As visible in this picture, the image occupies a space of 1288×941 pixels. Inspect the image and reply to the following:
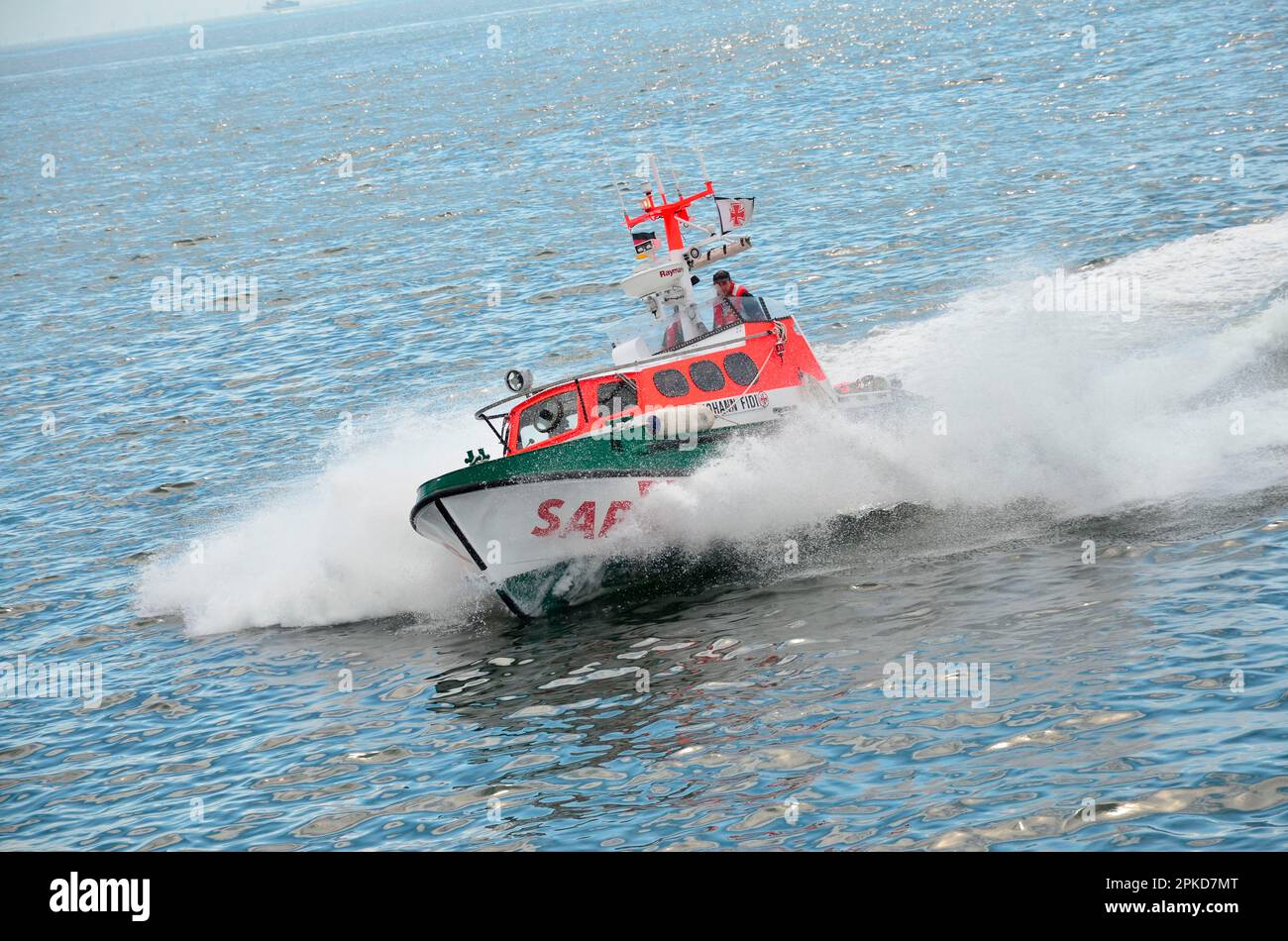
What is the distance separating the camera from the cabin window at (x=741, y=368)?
18.5 meters

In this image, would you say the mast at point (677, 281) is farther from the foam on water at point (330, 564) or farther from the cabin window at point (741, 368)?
the foam on water at point (330, 564)

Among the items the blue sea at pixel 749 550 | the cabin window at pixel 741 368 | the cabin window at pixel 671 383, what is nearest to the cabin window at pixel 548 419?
the cabin window at pixel 671 383

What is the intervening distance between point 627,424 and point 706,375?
1.42m

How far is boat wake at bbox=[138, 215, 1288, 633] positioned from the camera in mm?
17875

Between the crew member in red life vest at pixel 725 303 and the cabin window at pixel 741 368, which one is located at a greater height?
the crew member in red life vest at pixel 725 303

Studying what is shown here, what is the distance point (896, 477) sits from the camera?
1869 cm

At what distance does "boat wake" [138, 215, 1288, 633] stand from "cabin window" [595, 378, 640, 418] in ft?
4.24

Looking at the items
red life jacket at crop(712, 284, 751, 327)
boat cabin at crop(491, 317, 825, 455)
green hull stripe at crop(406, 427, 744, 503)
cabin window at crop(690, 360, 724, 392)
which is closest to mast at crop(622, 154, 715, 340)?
red life jacket at crop(712, 284, 751, 327)

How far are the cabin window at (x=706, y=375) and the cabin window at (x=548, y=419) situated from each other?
1609 millimetres

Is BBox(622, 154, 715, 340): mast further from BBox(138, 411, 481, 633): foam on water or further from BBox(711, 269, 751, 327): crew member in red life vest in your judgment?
BBox(138, 411, 481, 633): foam on water

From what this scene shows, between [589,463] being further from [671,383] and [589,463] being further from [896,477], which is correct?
[896,477]

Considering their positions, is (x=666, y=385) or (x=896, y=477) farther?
(x=896, y=477)

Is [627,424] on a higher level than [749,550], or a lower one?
higher

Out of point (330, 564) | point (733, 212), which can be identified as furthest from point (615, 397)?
point (330, 564)
